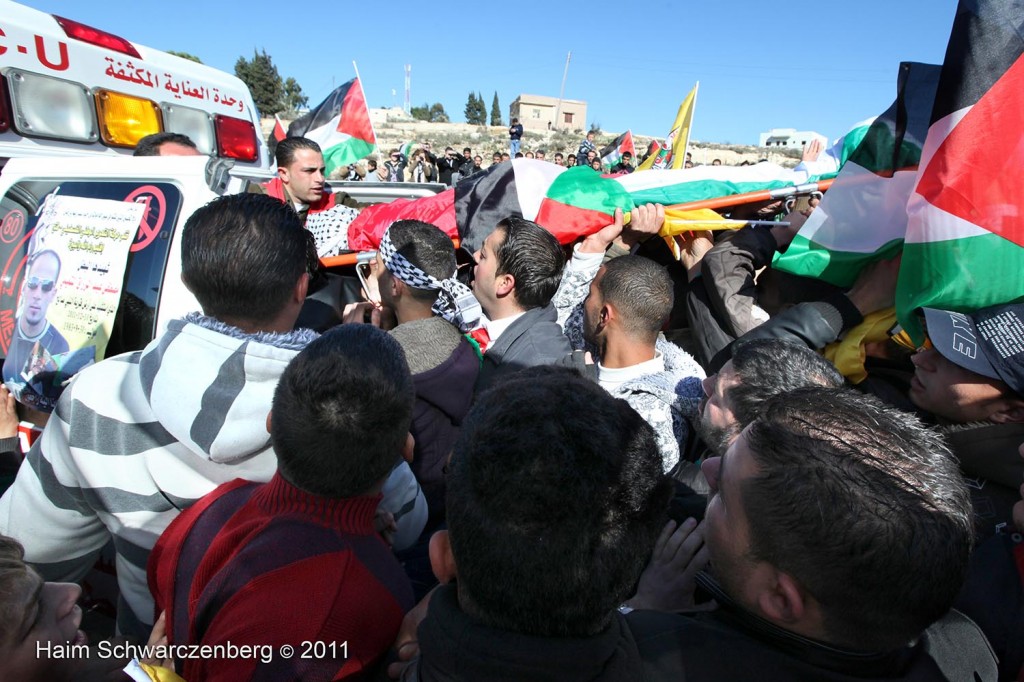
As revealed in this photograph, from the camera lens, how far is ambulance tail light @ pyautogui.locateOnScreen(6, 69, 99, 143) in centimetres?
325

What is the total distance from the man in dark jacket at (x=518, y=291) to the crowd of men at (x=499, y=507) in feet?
1.62

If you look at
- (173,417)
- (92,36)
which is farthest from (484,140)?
Answer: (173,417)

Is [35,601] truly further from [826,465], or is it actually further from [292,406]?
[826,465]

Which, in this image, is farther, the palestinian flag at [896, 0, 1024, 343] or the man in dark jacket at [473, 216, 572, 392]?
the man in dark jacket at [473, 216, 572, 392]

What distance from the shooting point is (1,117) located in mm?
3209

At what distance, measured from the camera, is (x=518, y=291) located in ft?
8.95

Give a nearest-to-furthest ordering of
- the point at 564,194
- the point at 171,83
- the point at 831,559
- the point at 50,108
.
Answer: the point at 831,559 < the point at 564,194 < the point at 50,108 < the point at 171,83

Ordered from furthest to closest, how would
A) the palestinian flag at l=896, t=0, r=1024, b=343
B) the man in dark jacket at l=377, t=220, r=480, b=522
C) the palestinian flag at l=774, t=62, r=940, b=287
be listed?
the palestinian flag at l=774, t=62, r=940, b=287 → the man in dark jacket at l=377, t=220, r=480, b=522 → the palestinian flag at l=896, t=0, r=1024, b=343

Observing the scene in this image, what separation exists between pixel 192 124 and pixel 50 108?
850 millimetres

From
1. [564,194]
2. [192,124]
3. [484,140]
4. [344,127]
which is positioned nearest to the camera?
[564,194]

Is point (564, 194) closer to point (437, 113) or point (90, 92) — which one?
point (90, 92)

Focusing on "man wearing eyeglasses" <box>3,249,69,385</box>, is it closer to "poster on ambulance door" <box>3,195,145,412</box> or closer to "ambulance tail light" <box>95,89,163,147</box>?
"poster on ambulance door" <box>3,195,145,412</box>

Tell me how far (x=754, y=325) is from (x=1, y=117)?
420cm

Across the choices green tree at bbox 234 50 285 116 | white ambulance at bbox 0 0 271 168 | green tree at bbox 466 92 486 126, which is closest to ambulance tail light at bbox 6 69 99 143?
white ambulance at bbox 0 0 271 168
